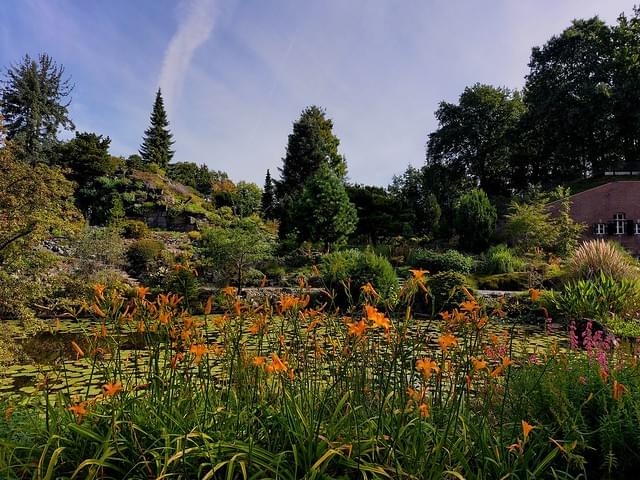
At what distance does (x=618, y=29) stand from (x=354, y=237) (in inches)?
815

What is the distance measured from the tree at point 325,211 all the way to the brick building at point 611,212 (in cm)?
969

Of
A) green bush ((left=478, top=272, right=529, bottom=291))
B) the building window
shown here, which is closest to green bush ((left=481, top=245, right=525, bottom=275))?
green bush ((left=478, top=272, right=529, bottom=291))

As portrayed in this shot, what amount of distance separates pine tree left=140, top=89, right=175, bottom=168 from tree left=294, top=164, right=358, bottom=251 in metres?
22.7

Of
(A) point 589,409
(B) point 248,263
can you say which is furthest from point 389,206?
(A) point 589,409

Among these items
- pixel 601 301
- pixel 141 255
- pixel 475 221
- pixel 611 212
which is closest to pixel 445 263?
pixel 475 221

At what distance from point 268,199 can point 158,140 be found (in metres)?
12.8

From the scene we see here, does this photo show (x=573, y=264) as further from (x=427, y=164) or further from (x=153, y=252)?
(x=427, y=164)

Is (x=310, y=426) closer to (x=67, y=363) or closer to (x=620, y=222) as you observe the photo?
(x=67, y=363)

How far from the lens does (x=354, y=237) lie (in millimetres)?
21203

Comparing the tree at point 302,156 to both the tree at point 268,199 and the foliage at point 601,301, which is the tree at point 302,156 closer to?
the tree at point 268,199

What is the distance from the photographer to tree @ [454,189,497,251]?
16.8 metres

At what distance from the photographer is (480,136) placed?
1098 inches

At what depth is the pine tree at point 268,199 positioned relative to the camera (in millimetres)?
28547

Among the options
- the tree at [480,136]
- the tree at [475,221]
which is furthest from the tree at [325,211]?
the tree at [480,136]
